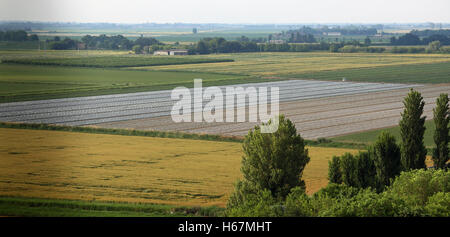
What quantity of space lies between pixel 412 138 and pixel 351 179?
3.16 metres

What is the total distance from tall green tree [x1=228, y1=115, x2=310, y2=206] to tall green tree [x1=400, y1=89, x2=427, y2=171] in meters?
4.03

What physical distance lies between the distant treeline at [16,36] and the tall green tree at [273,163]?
29.5 ft

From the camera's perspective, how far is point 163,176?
63.2 feet

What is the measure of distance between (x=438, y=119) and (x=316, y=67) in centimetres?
4963

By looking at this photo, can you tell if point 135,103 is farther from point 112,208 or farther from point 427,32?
point 427,32

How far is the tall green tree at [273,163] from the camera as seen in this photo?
14523 millimetres

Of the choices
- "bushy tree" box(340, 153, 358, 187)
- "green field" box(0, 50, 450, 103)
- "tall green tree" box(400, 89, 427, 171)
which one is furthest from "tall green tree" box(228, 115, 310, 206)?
"green field" box(0, 50, 450, 103)

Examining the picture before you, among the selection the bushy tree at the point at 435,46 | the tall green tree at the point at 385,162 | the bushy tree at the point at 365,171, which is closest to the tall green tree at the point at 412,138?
the tall green tree at the point at 385,162

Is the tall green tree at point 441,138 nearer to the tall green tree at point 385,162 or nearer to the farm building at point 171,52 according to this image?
the tall green tree at point 385,162


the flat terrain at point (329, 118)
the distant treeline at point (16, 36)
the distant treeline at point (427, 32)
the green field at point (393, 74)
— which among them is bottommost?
the flat terrain at point (329, 118)

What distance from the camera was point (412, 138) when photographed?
18.5 m
